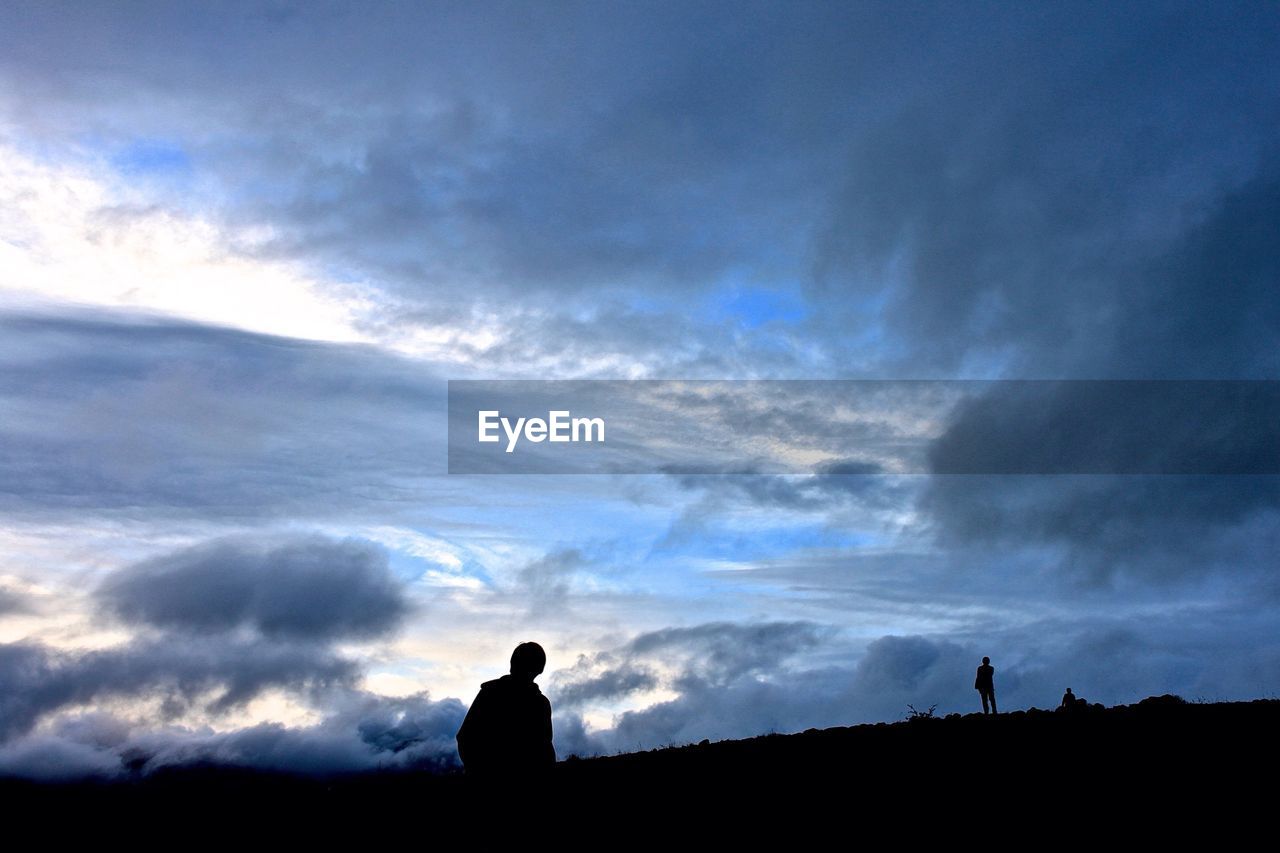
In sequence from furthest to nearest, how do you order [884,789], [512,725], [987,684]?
[987,684] → [884,789] → [512,725]

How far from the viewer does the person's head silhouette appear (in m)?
8.37

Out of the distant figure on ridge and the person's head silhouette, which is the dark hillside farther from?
the person's head silhouette

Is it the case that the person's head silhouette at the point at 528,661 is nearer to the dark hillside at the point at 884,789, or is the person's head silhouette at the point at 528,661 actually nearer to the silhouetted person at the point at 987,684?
the dark hillside at the point at 884,789

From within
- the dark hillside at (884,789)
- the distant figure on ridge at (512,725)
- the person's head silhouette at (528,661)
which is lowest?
the dark hillside at (884,789)

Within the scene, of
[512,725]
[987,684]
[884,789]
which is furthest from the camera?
[987,684]

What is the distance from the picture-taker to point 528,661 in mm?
8367

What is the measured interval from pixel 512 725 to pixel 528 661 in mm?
545

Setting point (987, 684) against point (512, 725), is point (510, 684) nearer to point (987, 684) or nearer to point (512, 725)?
point (512, 725)

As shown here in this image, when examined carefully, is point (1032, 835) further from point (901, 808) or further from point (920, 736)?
point (920, 736)

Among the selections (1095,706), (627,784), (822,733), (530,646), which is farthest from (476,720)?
(1095,706)

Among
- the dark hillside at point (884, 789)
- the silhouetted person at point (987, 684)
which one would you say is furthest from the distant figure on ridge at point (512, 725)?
the silhouetted person at point (987, 684)

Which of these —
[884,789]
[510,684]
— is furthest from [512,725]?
[884,789]

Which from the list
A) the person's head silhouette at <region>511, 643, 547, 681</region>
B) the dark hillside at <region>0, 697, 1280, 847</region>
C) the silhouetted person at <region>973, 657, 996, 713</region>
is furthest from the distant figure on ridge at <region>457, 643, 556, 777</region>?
the silhouetted person at <region>973, 657, 996, 713</region>

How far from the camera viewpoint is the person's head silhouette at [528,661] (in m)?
8.37
